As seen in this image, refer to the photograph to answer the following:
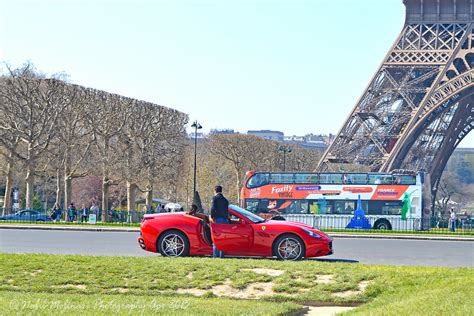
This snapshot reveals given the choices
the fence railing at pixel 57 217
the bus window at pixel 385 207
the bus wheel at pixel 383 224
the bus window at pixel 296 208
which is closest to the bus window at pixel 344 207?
the bus window at pixel 385 207

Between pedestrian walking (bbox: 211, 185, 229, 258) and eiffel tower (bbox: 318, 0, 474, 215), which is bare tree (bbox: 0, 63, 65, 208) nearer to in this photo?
eiffel tower (bbox: 318, 0, 474, 215)

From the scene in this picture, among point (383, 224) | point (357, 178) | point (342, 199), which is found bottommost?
point (383, 224)

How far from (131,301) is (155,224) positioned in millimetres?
7295

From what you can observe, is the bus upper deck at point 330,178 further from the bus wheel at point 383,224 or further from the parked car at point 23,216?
the parked car at point 23,216

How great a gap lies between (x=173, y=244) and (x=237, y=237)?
153cm

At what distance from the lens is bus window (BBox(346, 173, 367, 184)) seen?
4769cm

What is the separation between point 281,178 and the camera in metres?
48.3

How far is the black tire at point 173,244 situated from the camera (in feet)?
64.3

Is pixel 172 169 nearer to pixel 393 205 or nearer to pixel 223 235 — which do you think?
pixel 393 205

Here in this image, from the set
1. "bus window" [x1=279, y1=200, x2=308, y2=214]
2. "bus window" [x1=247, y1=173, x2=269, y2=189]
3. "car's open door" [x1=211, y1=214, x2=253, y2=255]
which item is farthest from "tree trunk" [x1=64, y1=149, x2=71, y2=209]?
"car's open door" [x1=211, y1=214, x2=253, y2=255]

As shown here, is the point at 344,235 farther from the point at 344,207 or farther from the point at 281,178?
the point at 281,178

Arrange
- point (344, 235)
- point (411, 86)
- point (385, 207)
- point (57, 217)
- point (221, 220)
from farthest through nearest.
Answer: point (411, 86)
point (57, 217)
point (385, 207)
point (344, 235)
point (221, 220)

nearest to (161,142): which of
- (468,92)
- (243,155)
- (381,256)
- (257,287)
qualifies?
(243,155)

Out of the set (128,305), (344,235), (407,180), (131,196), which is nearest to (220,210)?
(128,305)
